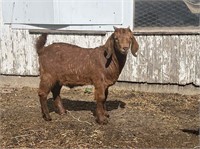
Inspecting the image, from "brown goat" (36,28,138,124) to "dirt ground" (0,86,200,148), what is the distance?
36cm

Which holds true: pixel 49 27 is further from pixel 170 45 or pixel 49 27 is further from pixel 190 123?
pixel 190 123

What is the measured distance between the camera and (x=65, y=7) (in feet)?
27.8

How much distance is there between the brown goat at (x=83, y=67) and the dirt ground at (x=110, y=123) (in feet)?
1.18

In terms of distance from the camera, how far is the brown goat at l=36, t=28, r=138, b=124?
20.0 feet

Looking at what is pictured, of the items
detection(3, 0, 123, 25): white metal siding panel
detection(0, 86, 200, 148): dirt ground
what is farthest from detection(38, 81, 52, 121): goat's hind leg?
Answer: detection(3, 0, 123, 25): white metal siding panel

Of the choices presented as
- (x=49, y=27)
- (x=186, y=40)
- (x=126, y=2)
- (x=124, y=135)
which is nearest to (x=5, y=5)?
(x=49, y=27)

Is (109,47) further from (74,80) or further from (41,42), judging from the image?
(41,42)

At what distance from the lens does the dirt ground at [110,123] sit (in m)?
5.55

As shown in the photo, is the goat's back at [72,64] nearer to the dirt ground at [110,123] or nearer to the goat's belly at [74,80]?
the goat's belly at [74,80]

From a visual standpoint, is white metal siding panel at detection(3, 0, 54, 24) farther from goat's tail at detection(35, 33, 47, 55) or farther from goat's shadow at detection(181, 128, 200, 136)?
goat's shadow at detection(181, 128, 200, 136)

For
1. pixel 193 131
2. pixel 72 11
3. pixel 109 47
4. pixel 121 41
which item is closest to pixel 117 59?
pixel 109 47

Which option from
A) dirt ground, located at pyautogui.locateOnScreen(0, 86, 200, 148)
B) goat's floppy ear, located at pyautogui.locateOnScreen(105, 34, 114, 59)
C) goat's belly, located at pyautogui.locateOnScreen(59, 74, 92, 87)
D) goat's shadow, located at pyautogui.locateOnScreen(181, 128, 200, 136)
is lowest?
goat's shadow, located at pyautogui.locateOnScreen(181, 128, 200, 136)

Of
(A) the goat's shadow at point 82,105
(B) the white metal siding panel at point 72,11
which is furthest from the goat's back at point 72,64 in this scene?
(B) the white metal siding panel at point 72,11

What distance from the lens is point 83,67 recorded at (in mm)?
6211
